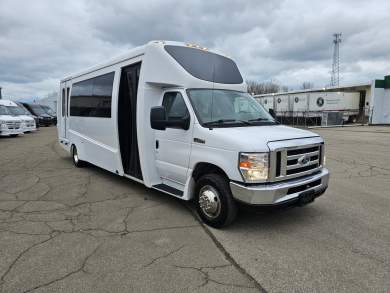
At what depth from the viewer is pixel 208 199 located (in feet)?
16.1

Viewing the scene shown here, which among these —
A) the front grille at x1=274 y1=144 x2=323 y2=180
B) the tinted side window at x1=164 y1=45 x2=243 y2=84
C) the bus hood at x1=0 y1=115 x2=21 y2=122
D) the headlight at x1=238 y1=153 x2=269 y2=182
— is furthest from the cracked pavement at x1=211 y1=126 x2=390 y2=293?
the bus hood at x1=0 y1=115 x2=21 y2=122

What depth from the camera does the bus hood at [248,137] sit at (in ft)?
14.2

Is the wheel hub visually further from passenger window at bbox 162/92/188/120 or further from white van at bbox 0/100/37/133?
white van at bbox 0/100/37/133

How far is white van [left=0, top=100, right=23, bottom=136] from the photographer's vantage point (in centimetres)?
1906

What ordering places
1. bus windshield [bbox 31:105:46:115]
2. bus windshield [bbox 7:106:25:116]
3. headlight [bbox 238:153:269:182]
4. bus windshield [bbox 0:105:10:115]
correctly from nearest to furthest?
1. headlight [bbox 238:153:269:182]
2. bus windshield [bbox 0:105:10:115]
3. bus windshield [bbox 7:106:25:116]
4. bus windshield [bbox 31:105:46:115]

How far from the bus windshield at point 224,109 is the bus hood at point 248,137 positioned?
24cm

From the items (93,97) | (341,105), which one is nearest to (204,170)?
(93,97)

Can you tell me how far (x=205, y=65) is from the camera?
5.88 m

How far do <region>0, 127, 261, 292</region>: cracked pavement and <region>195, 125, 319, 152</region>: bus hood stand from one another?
131 cm

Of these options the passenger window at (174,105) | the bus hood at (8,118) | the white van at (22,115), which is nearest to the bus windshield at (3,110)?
the white van at (22,115)

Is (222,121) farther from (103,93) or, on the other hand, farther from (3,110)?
(3,110)

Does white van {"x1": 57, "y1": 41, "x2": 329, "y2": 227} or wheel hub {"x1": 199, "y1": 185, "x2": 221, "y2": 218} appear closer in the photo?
white van {"x1": 57, "y1": 41, "x2": 329, "y2": 227}

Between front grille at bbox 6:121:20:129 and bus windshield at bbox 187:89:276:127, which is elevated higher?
bus windshield at bbox 187:89:276:127

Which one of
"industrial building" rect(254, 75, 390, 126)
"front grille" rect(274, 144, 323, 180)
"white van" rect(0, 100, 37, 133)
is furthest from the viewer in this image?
"industrial building" rect(254, 75, 390, 126)
